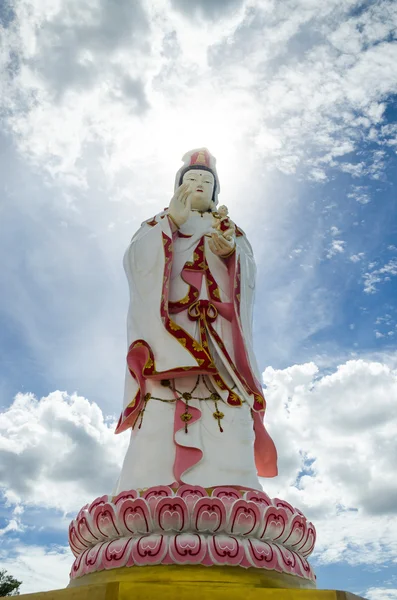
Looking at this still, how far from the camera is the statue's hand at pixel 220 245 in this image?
6039 millimetres

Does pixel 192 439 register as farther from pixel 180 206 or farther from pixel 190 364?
pixel 180 206

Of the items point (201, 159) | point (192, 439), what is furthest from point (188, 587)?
point (201, 159)

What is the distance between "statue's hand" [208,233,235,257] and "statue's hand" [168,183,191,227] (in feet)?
1.19

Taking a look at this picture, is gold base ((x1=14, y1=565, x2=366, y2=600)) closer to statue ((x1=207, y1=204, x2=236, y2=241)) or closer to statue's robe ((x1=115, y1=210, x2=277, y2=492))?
statue's robe ((x1=115, y1=210, x2=277, y2=492))

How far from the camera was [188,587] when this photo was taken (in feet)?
10.9

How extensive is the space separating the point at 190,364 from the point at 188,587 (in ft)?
6.82

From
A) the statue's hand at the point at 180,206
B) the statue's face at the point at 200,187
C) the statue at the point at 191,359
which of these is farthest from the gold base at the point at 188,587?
the statue's face at the point at 200,187

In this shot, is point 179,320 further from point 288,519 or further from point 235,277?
point 288,519

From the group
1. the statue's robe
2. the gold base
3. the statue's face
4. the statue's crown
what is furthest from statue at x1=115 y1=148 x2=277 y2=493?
the gold base

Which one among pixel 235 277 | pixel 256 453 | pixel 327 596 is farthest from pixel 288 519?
pixel 235 277

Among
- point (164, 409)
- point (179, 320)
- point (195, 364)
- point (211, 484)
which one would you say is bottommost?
point (211, 484)

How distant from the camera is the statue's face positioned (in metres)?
6.84

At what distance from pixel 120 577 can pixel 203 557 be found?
547 mm

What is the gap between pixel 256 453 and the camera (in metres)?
5.57
